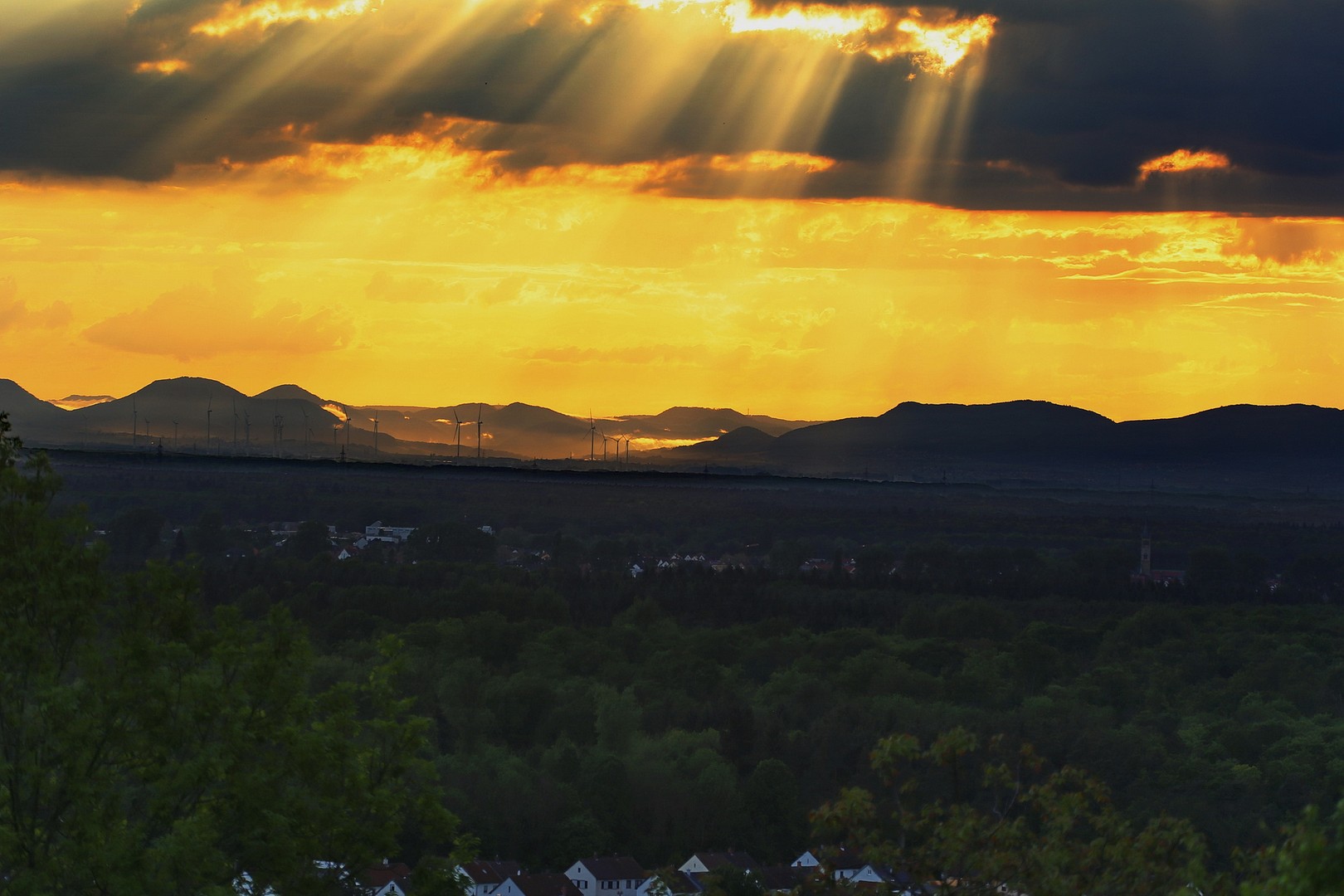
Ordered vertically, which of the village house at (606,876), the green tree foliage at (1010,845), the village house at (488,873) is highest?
the green tree foliage at (1010,845)

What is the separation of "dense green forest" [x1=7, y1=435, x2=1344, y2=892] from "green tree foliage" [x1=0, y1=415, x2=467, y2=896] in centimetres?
8

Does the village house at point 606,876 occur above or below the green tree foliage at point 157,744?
below

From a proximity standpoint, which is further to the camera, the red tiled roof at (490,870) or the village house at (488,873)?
the red tiled roof at (490,870)

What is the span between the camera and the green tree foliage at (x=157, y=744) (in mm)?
22938

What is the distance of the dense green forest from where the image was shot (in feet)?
84.9

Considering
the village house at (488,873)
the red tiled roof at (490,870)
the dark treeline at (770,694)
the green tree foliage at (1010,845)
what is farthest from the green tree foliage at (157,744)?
the red tiled roof at (490,870)

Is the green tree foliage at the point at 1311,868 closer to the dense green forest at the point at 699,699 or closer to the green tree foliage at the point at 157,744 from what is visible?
the dense green forest at the point at 699,699

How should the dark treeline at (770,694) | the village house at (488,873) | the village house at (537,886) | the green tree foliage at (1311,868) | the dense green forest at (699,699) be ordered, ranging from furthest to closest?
the dark treeline at (770,694) < the village house at (537,886) < the village house at (488,873) < the dense green forest at (699,699) < the green tree foliage at (1311,868)

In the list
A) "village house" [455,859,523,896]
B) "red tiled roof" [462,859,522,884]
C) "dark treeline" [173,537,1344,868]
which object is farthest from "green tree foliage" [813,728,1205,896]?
"red tiled roof" [462,859,522,884]

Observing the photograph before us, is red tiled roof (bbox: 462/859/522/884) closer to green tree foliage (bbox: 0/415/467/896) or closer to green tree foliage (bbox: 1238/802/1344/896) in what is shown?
green tree foliage (bbox: 0/415/467/896)

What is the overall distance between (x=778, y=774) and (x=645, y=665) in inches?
1504

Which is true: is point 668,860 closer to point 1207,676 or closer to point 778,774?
point 778,774

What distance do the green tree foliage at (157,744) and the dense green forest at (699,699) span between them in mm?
83

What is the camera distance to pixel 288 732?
2502 cm
